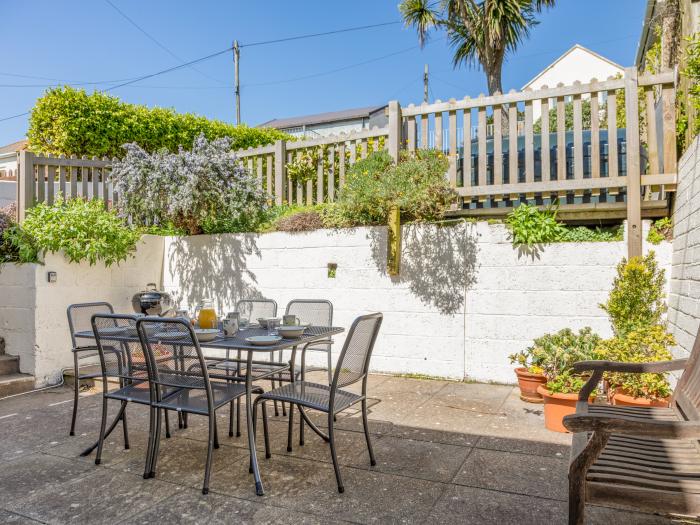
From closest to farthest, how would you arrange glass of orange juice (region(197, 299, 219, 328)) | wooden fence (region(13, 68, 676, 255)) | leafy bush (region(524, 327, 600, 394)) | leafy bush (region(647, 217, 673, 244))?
glass of orange juice (region(197, 299, 219, 328))
leafy bush (region(524, 327, 600, 394))
leafy bush (region(647, 217, 673, 244))
wooden fence (region(13, 68, 676, 255))

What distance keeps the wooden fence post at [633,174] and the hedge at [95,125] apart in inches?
173

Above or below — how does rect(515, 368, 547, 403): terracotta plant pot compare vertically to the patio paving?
above

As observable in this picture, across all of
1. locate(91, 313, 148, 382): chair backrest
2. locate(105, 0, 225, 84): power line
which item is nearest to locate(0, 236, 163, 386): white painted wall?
locate(91, 313, 148, 382): chair backrest

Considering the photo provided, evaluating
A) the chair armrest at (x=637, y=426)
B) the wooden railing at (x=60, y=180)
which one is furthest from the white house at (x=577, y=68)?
the chair armrest at (x=637, y=426)

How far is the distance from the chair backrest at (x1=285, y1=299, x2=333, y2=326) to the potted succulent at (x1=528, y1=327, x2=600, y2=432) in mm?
1661

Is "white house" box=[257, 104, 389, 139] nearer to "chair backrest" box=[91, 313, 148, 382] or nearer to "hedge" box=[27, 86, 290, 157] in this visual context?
"hedge" box=[27, 86, 290, 157]

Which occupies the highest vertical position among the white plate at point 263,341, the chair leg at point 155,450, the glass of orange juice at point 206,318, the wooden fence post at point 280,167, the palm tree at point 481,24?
the palm tree at point 481,24

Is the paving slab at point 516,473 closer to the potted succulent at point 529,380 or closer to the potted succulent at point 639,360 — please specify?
the potted succulent at point 639,360

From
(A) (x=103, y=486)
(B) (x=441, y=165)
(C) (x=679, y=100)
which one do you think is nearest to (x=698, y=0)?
(C) (x=679, y=100)

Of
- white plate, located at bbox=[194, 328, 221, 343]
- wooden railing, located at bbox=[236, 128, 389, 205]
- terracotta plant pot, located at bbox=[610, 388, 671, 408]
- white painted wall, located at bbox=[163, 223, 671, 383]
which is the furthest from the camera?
wooden railing, located at bbox=[236, 128, 389, 205]

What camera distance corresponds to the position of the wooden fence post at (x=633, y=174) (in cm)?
414

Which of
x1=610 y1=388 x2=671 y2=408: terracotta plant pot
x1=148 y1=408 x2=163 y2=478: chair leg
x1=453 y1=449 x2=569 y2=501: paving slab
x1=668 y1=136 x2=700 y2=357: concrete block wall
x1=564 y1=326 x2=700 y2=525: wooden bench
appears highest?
x1=668 y1=136 x2=700 y2=357: concrete block wall

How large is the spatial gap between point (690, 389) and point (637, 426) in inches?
32.2

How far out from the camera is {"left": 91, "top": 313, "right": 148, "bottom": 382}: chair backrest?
2945 mm
